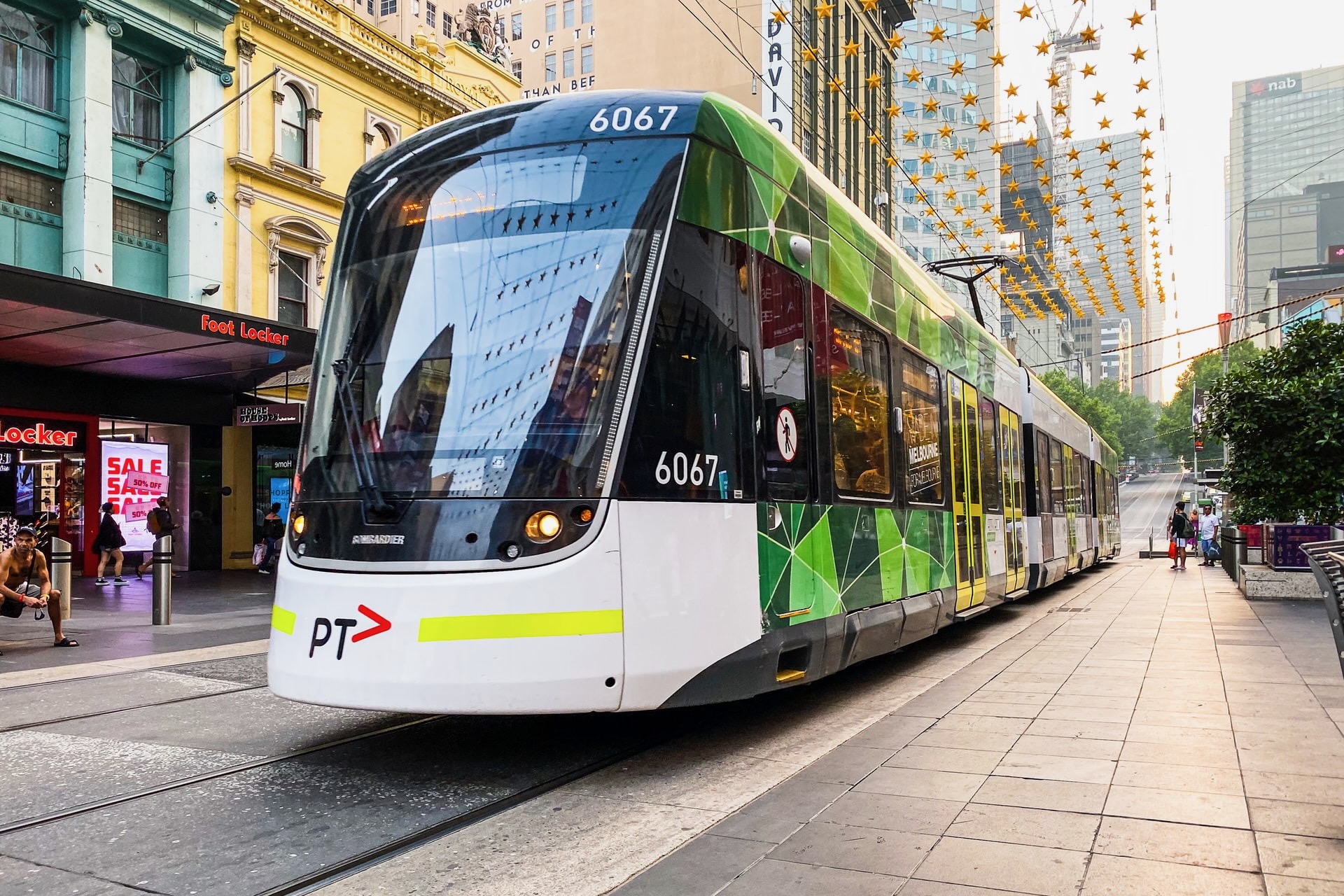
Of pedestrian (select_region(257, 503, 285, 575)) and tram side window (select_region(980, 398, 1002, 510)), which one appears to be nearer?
tram side window (select_region(980, 398, 1002, 510))

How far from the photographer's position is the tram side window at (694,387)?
18.0ft

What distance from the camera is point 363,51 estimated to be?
2523cm

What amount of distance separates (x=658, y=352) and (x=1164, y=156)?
17.4m

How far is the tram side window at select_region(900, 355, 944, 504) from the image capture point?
930 cm

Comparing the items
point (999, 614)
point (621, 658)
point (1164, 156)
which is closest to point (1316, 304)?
point (1164, 156)

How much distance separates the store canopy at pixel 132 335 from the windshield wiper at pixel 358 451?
9.51 metres

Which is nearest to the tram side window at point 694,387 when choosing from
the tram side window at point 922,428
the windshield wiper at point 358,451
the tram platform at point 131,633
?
the windshield wiper at point 358,451

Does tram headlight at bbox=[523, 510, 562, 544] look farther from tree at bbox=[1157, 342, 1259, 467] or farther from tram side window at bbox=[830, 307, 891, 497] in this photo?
tree at bbox=[1157, 342, 1259, 467]

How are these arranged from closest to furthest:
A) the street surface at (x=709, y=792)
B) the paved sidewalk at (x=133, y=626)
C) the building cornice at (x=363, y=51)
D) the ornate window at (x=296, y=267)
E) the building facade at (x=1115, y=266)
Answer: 1. the street surface at (x=709, y=792)
2. the paved sidewalk at (x=133, y=626)
3. the building cornice at (x=363, y=51)
4. the ornate window at (x=296, y=267)
5. the building facade at (x=1115, y=266)

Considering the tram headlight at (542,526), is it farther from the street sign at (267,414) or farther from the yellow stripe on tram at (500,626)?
the street sign at (267,414)

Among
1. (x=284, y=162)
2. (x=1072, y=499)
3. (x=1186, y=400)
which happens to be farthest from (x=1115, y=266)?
(x=284, y=162)

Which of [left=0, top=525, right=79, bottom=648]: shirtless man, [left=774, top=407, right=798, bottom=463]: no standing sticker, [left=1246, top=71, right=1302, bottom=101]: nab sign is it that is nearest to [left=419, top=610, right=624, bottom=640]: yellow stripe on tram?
[left=774, top=407, right=798, bottom=463]: no standing sticker

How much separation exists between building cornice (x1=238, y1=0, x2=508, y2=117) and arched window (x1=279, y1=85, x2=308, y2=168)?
44.1 inches

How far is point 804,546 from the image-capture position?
6734 mm
